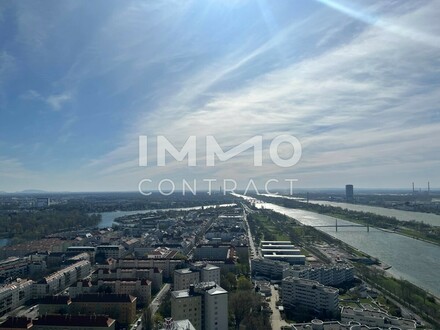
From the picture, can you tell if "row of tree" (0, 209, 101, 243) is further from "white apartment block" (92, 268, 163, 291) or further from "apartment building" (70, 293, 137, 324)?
"apartment building" (70, 293, 137, 324)

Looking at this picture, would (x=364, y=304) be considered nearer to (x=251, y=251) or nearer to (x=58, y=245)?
(x=251, y=251)

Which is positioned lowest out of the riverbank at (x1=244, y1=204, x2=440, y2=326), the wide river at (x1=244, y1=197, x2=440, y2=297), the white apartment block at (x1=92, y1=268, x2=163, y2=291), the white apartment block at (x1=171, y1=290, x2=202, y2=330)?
the wide river at (x1=244, y1=197, x2=440, y2=297)

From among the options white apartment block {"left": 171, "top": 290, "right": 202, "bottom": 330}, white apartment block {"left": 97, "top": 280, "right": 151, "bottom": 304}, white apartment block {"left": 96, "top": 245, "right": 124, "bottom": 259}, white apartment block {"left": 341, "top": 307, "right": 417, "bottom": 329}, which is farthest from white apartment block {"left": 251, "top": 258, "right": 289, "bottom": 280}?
white apartment block {"left": 96, "top": 245, "right": 124, "bottom": 259}

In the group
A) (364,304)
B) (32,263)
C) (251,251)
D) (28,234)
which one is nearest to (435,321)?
(364,304)

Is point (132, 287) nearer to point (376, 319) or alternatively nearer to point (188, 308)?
point (188, 308)

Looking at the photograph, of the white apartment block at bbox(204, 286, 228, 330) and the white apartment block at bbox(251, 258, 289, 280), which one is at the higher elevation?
the white apartment block at bbox(204, 286, 228, 330)

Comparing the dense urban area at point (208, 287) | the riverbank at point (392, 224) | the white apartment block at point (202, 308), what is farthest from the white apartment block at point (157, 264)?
the riverbank at point (392, 224)

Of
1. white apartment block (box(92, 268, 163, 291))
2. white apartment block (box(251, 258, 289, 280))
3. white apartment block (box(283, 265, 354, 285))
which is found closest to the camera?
white apartment block (box(283, 265, 354, 285))

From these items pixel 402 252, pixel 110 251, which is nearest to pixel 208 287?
pixel 110 251
